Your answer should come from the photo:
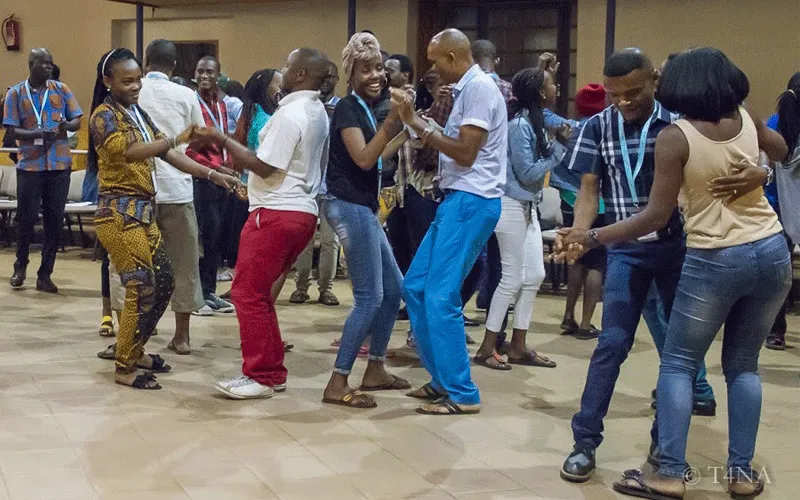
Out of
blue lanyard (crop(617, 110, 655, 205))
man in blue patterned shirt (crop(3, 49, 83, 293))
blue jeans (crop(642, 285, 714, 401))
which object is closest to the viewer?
blue lanyard (crop(617, 110, 655, 205))

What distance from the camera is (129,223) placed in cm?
530

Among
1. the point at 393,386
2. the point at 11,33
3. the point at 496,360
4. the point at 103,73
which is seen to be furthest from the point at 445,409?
the point at 11,33

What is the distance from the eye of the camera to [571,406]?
535 centimetres

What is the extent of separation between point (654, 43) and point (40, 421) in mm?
7707

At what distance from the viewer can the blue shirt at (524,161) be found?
6.11 meters

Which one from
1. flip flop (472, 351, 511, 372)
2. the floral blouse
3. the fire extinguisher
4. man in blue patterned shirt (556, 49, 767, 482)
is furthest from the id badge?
the fire extinguisher

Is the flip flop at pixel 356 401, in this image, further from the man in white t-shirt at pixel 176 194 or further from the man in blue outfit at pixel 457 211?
the man in white t-shirt at pixel 176 194

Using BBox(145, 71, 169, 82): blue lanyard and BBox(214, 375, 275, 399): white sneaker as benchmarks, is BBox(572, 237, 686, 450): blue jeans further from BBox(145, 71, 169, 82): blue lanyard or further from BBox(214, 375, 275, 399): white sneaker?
BBox(145, 71, 169, 82): blue lanyard

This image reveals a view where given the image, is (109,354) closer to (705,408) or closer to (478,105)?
(478,105)

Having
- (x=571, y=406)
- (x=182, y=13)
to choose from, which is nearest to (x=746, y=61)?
(x=571, y=406)

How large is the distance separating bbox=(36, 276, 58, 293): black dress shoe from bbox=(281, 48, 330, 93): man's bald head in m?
4.21

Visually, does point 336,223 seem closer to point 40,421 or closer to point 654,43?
point 40,421

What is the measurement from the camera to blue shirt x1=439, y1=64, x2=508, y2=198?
4777 millimetres

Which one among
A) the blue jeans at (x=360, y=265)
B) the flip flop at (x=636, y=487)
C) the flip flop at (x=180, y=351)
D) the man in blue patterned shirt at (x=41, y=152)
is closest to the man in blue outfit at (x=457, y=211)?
the blue jeans at (x=360, y=265)
